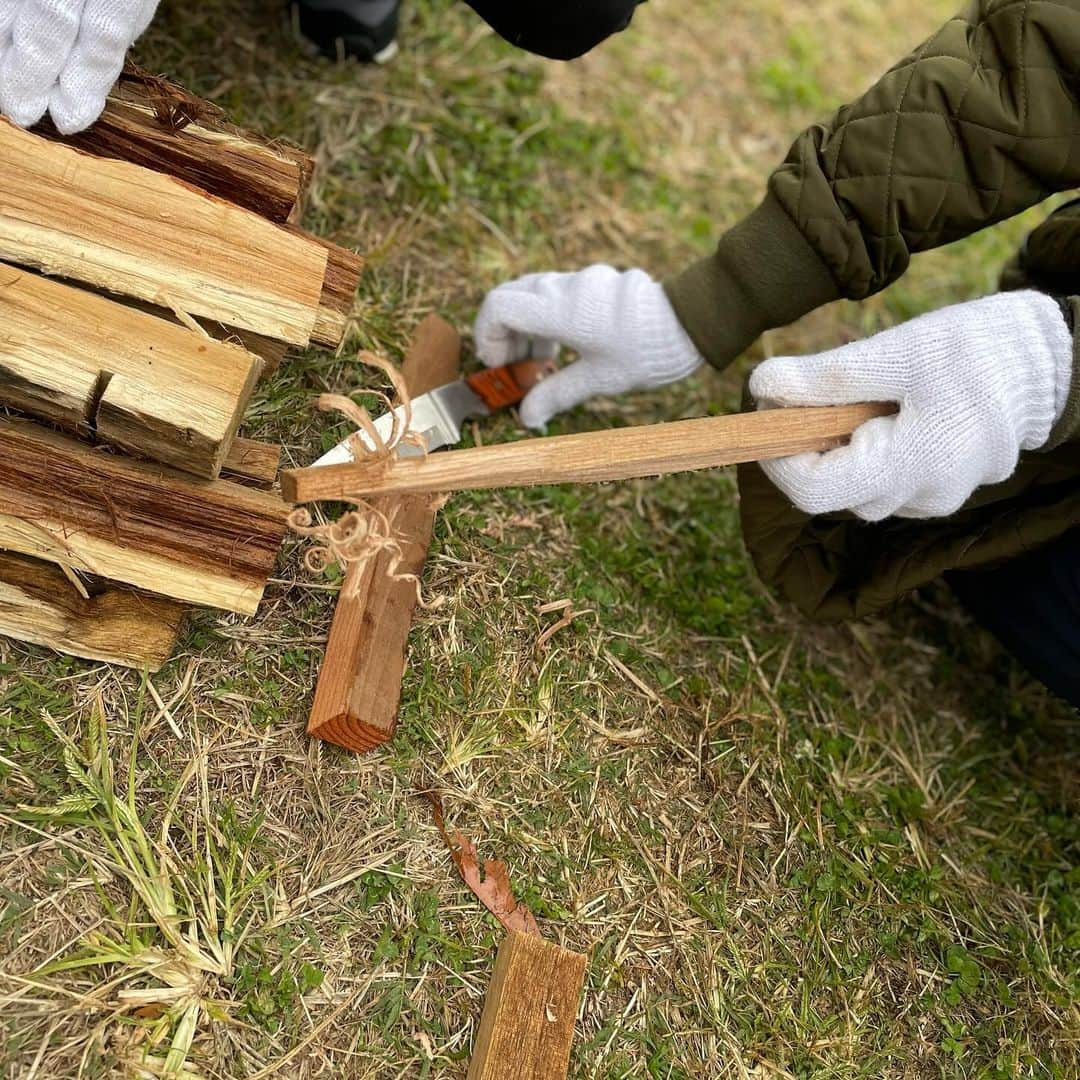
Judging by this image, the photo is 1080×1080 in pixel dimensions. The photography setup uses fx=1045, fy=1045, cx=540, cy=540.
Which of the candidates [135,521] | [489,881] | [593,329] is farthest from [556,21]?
[489,881]

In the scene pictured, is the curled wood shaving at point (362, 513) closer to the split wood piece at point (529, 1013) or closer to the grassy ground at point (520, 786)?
the grassy ground at point (520, 786)

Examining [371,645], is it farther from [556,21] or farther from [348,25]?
[348,25]

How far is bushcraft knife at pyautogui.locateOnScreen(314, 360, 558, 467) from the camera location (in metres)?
2.22

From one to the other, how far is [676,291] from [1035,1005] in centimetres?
165

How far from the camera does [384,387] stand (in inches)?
87.9

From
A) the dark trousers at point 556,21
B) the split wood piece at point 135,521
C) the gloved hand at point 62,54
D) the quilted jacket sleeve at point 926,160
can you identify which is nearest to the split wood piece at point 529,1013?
the split wood piece at point 135,521

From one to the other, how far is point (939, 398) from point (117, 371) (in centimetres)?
141

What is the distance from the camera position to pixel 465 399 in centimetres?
234

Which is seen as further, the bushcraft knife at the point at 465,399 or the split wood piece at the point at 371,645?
the bushcraft knife at the point at 465,399

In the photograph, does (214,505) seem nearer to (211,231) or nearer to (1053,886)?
(211,231)

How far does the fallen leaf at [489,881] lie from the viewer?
6.15ft

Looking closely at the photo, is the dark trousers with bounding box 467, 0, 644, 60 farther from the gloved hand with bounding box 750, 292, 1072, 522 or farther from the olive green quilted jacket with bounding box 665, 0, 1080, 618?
the gloved hand with bounding box 750, 292, 1072, 522

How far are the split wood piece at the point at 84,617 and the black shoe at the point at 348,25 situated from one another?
1.68 metres

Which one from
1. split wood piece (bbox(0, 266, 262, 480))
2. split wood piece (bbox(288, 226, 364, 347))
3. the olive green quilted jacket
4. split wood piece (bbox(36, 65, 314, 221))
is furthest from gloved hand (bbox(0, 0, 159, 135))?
the olive green quilted jacket
